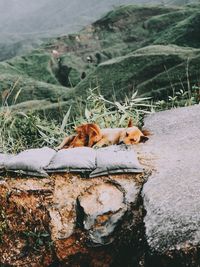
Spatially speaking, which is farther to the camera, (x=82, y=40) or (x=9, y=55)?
(x=9, y=55)

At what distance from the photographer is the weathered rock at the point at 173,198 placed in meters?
1.42

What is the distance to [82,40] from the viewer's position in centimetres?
895

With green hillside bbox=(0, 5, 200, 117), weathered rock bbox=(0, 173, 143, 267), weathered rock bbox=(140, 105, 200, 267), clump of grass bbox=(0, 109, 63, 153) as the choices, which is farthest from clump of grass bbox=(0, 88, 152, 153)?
weathered rock bbox=(0, 173, 143, 267)

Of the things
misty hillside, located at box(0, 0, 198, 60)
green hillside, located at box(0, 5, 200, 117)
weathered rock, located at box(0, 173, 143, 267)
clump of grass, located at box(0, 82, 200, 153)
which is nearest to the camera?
weathered rock, located at box(0, 173, 143, 267)

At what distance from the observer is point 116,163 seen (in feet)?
6.57

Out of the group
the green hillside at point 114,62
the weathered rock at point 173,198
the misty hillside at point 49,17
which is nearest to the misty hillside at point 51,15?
the misty hillside at point 49,17

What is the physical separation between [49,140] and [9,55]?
11305 mm

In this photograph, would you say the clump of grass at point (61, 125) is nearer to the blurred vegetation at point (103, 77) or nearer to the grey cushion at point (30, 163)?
the blurred vegetation at point (103, 77)

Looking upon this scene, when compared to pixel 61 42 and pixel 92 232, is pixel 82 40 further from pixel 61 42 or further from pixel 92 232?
pixel 92 232

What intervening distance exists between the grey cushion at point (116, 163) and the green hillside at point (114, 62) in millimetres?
1348

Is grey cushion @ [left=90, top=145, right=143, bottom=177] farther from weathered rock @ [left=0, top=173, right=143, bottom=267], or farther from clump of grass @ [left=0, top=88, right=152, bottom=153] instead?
clump of grass @ [left=0, top=88, right=152, bottom=153]

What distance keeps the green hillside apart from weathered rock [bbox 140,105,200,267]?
1383 millimetres

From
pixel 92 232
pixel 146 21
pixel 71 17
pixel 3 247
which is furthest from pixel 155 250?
pixel 71 17

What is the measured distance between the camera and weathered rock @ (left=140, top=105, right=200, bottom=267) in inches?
56.0
